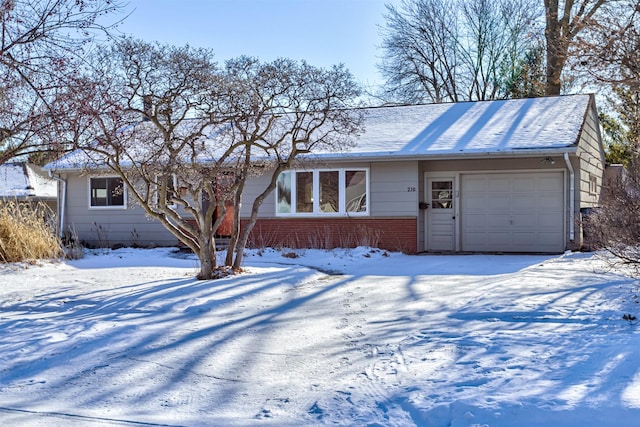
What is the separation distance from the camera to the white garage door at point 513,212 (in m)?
15.0

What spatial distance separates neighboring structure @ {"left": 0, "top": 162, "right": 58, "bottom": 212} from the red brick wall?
1273cm

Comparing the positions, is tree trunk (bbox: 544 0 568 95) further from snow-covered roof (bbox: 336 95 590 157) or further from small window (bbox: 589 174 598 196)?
small window (bbox: 589 174 598 196)

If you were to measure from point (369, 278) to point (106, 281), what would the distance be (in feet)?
14.4

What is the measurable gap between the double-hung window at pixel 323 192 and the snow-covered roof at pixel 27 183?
13752 millimetres

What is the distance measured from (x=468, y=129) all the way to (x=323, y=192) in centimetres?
424

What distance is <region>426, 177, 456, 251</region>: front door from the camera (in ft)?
52.3

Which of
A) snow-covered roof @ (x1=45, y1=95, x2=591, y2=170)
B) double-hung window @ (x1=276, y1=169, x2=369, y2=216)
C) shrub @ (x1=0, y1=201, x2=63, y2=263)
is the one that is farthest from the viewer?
double-hung window @ (x1=276, y1=169, x2=369, y2=216)

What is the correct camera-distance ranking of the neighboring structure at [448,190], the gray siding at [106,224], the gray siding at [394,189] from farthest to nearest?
the gray siding at [106,224]
the gray siding at [394,189]
the neighboring structure at [448,190]

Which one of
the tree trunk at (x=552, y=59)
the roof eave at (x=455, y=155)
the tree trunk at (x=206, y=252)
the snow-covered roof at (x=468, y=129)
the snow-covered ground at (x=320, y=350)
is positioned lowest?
the snow-covered ground at (x=320, y=350)

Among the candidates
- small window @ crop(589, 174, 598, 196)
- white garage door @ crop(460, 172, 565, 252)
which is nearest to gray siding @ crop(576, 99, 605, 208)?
small window @ crop(589, 174, 598, 196)

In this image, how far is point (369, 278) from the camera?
10492 mm

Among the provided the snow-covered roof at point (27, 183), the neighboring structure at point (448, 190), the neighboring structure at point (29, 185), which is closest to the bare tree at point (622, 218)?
the neighboring structure at point (448, 190)

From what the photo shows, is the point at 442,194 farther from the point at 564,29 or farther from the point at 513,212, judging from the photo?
the point at 564,29

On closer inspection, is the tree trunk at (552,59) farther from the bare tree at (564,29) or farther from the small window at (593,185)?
the small window at (593,185)
